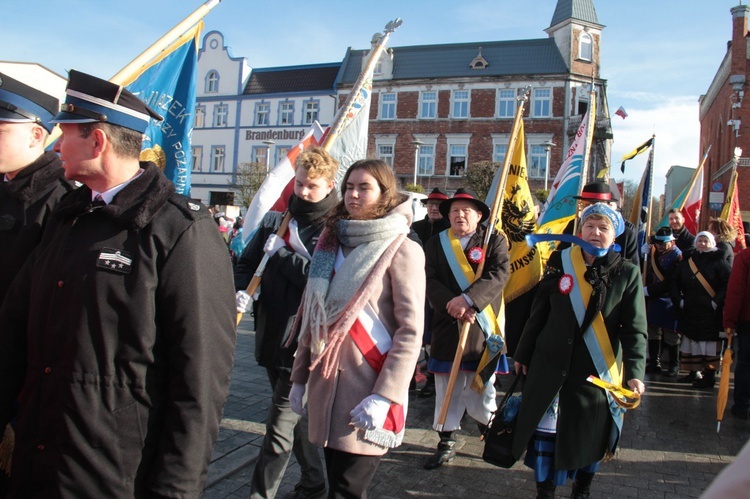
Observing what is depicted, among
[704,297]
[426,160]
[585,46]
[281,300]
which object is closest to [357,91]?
[281,300]

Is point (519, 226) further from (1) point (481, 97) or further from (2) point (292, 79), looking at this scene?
(2) point (292, 79)

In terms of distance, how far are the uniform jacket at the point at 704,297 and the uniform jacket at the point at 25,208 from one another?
7.44 metres

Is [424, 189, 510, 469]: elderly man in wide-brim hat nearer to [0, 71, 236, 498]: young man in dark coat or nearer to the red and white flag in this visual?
the red and white flag

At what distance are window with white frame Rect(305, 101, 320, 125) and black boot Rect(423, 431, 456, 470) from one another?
3799 cm

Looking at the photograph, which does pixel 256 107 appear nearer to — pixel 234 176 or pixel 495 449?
pixel 234 176

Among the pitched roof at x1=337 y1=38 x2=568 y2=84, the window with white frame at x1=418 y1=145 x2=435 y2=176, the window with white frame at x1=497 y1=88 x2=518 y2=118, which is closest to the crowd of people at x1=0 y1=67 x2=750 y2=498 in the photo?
the window with white frame at x1=497 y1=88 x2=518 y2=118

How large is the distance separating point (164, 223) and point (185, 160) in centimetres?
275

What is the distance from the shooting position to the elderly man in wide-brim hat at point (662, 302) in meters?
8.28

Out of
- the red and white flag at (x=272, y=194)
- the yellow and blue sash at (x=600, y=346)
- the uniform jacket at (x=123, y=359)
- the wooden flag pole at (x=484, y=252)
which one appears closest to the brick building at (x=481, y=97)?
the wooden flag pole at (x=484, y=252)

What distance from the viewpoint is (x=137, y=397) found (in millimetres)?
1923

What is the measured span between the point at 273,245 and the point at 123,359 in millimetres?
1916

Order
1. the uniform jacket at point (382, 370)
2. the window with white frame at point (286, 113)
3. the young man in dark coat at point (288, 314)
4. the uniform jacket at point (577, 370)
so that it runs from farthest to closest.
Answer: the window with white frame at point (286, 113) → the uniform jacket at point (577, 370) → the young man in dark coat at point (288, 314) → the uniform jacket at point (382, 370)

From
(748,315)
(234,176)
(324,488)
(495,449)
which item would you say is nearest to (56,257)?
(324,488)

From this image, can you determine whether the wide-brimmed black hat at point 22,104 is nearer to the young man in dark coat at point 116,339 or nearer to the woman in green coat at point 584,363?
the young man in dark coat at point 116,339
